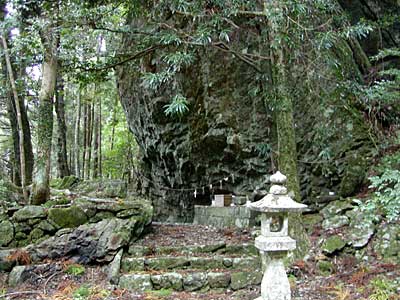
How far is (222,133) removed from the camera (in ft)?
24.0

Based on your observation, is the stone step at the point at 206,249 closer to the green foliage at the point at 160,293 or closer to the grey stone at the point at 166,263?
the grey stone at the point at 166,263

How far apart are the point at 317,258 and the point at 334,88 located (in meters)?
3.24

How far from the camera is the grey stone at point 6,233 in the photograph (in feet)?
16.7

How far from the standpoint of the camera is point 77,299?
405 cm

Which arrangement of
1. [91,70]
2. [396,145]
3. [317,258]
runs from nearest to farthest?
[317,258]
[396,145]
[91,70]

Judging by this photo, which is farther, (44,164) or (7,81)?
(7,81)

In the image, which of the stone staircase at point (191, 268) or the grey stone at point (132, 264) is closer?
the stone staircase at point (191, 268)

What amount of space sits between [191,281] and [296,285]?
1369 mm

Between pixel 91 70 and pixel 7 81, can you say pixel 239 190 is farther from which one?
pixel 7 81

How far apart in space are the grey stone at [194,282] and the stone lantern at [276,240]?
143 cm

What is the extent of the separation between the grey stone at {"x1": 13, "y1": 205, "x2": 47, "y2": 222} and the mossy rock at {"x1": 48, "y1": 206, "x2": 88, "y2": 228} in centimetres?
13

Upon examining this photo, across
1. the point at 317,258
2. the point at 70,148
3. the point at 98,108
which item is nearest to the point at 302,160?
the point at 317,258

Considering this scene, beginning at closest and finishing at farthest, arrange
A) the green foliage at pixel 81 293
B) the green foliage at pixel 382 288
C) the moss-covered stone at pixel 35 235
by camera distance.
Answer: the green foliage at pixel 382 288
the green foliage at pixel 81 293
the moss-covered stone at pixel 35 235

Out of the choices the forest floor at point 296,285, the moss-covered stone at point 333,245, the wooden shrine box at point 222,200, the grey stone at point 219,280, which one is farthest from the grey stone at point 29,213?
the moss-covered stone at point 333,245
